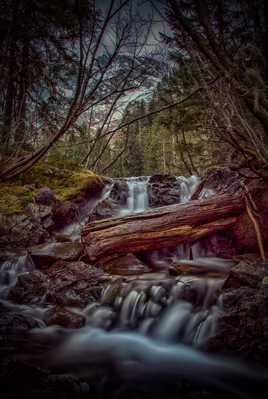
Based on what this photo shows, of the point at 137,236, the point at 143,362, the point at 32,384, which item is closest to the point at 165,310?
the point at 143,362

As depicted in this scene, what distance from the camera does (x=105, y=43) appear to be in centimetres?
344

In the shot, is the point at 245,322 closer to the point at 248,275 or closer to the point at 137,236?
the point at 248,275

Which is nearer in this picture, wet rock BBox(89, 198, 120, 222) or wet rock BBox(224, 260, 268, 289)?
wet rock BBox(224, 260, 268, 289)

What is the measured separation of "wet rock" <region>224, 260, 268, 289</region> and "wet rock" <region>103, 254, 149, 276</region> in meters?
2.12

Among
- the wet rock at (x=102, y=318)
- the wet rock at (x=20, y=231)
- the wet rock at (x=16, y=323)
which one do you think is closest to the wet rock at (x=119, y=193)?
the wet rock at (x=20, y=231)

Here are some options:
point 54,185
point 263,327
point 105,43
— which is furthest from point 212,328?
point 54,185

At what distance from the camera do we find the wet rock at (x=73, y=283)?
4902mm

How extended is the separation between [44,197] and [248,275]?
6750 millimetres

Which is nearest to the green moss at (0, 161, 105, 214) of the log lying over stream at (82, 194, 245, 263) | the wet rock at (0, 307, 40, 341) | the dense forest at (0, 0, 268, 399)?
the dense forest at (0, 0, 268, 399)

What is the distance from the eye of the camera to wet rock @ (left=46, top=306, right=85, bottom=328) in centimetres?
429

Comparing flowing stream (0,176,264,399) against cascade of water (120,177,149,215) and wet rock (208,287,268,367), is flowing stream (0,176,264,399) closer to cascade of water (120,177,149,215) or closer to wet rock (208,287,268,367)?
wet rock (208,287,268,367)

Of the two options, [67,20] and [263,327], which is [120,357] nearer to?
[263,327]

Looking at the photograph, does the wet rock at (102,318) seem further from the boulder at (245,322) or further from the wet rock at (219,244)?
the wet rock at (219,244)

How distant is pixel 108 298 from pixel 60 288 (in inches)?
38.1
